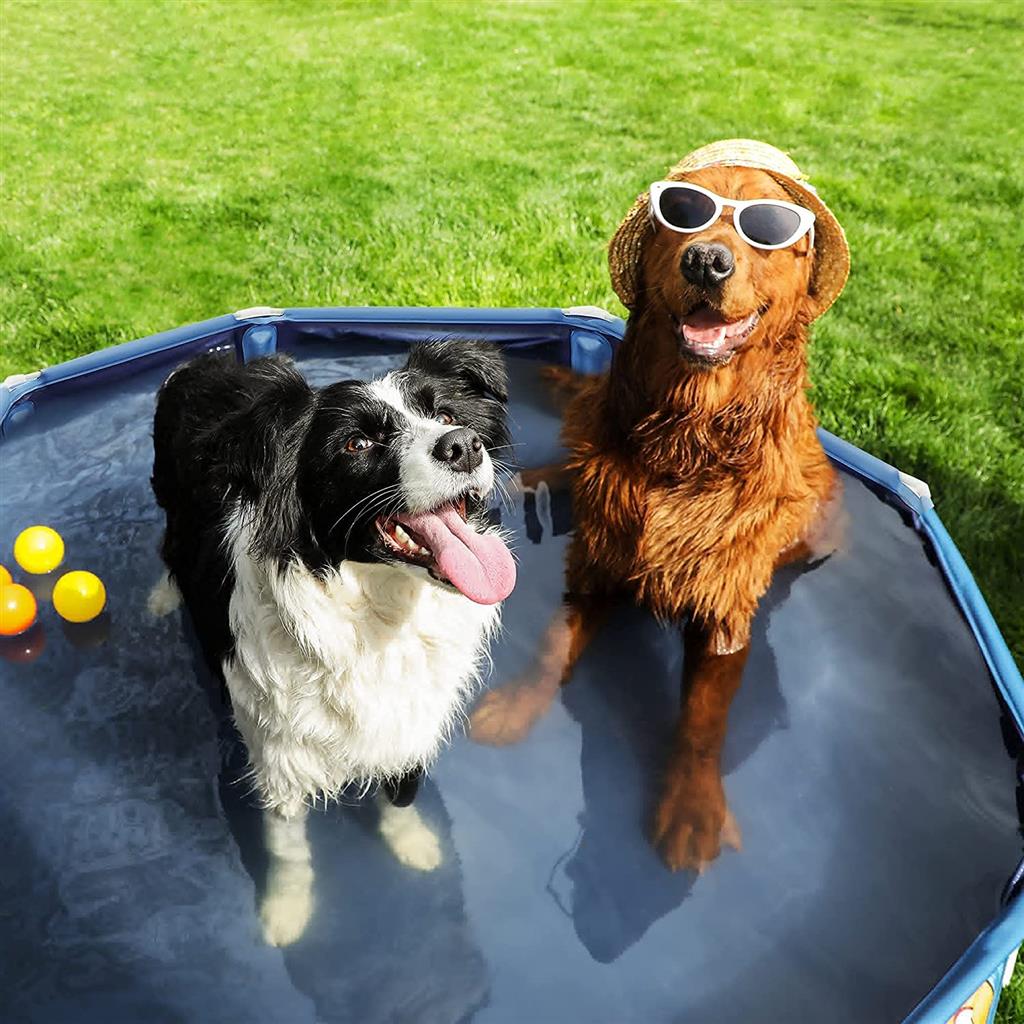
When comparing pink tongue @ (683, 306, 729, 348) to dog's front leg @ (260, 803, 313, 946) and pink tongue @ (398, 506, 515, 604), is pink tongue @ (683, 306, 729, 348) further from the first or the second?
dog's front leg @ (260, 803, 313, 946)

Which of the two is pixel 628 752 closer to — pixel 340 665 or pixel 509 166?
pixel 340 665

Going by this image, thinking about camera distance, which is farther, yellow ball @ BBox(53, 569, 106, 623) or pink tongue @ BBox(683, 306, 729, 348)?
yellow ball @ BBox(53, 569, 106, 623)

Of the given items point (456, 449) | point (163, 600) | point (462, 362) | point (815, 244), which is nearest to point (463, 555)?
point (456, 449)

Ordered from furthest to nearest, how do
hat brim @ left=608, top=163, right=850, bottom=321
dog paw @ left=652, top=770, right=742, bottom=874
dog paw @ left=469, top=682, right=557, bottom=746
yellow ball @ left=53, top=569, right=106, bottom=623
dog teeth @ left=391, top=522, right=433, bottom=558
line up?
yellow ball @ left=53, top=569, right=106, bottom=623 < dog paw @ left=469, top=682, right=557, bottom=746 < dog paw @ left=652, top=770, right=742, bottom=874 < hat brim @ left=608, top=163, right=850, bottom=321 < dog teeth @ left=391, top=522, right=433, bottom=558

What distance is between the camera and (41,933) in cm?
231

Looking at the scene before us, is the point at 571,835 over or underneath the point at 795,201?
underneath

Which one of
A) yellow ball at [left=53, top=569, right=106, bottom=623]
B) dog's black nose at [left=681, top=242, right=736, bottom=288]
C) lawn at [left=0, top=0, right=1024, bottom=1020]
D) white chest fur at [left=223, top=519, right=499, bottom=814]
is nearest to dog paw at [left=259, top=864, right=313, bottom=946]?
white chest fur at [left=223, top=519, right=499, bottom=814]

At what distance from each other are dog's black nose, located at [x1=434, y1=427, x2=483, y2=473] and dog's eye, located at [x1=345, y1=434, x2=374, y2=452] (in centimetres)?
17

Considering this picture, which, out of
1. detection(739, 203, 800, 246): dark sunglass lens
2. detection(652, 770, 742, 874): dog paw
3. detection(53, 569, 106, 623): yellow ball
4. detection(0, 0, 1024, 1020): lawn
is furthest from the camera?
detection(0, 0, 1024, 1020): lawn

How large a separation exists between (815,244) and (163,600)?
7.59ft

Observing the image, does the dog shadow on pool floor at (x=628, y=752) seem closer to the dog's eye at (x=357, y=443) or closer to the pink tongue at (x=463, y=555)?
the pink tongue at (x=463, y=555)

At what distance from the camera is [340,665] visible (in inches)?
80.7

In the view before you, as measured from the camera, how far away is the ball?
113 inches

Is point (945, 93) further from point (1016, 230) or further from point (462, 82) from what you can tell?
point (462, 82)
